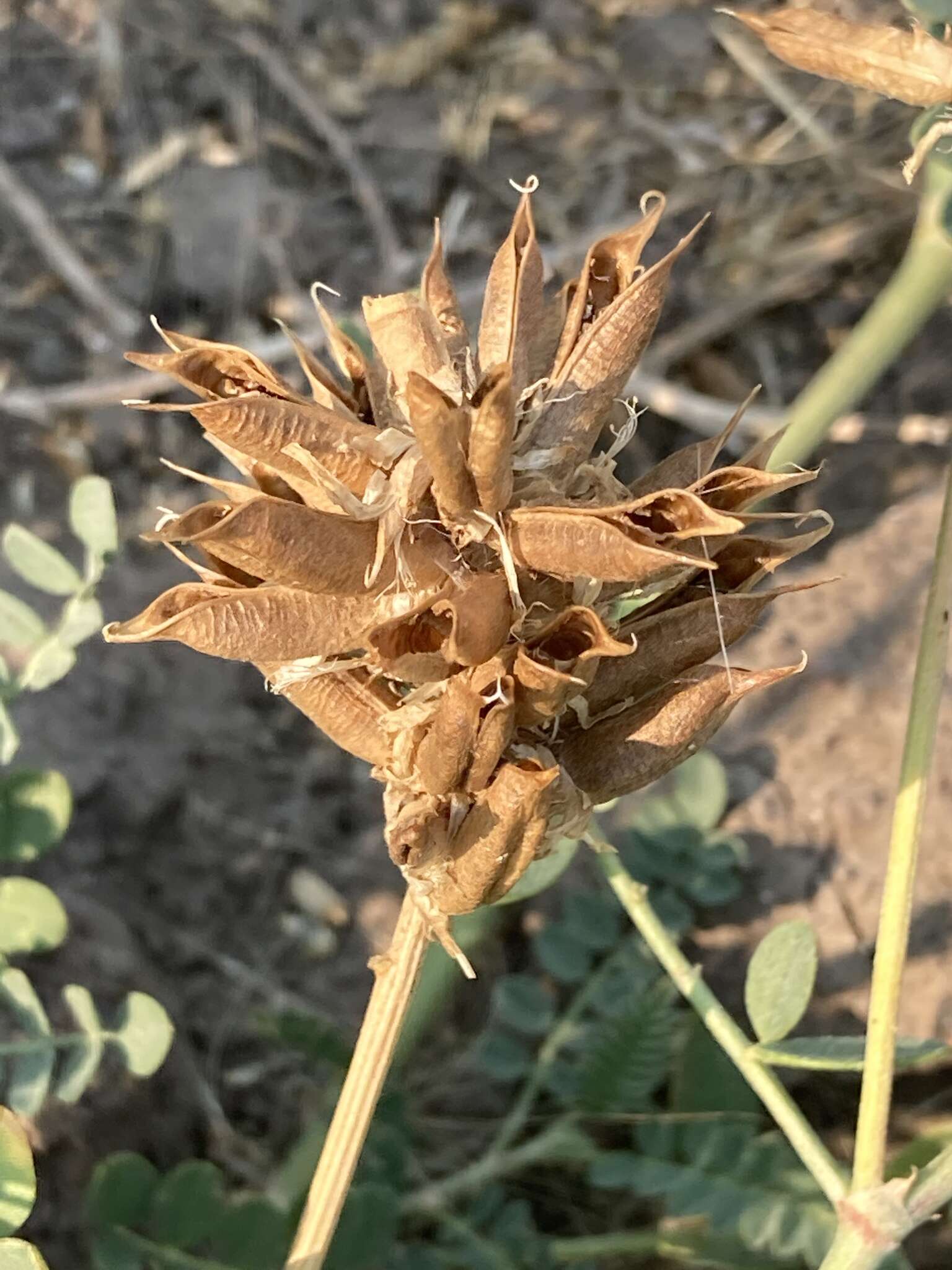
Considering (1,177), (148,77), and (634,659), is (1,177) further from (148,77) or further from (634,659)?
(634,659)

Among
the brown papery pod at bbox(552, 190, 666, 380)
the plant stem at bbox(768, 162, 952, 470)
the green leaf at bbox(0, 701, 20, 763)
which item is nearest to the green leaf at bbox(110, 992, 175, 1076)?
the green leaf at bbox(0, 701, 20, 763)

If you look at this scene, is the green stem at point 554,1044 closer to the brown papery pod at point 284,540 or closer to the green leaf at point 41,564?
the green leaf at point 41,564

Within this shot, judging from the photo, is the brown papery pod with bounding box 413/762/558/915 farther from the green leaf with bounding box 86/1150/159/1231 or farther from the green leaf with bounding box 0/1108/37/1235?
the green leaf with bounding box 86/1150/159/1231

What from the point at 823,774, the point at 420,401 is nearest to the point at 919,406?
the point at 823,774

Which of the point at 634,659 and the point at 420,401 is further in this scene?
the point at 634,659

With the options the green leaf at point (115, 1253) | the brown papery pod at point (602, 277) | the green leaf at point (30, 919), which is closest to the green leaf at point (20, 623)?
the green leaf at point (30, 919)

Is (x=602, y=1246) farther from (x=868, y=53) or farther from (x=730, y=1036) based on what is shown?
(x=868, y=53)
